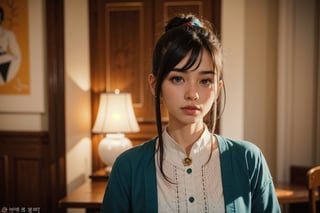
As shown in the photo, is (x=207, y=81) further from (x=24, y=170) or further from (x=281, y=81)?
(x=24, y=170)

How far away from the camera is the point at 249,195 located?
3.07ft

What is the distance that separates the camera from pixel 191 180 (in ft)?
3.10

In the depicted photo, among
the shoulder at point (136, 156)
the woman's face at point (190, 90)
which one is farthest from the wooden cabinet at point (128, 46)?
the woman's face at point (190, 90)

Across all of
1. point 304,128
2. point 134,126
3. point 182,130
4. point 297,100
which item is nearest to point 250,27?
point 297,100

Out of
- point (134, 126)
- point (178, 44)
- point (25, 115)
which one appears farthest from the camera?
point (25, 115)

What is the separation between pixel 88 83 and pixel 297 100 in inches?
65.6

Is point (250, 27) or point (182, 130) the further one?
point (250, 27)

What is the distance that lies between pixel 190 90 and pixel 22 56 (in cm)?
192

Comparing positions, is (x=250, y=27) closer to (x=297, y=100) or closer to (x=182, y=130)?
(x=297, y=100)

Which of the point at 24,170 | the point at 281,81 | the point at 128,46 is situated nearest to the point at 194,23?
the point at 128,46

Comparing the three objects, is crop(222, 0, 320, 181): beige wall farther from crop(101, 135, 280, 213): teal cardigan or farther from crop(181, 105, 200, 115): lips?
crop(181, 105, 200, 115): lips

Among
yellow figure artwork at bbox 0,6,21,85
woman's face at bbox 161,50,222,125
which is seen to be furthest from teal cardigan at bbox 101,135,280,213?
yellow figure artwork at bbox 0,6,21,85

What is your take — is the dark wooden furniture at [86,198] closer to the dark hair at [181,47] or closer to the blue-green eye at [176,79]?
the dark hair at [181,47]

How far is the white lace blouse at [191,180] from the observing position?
3.00 feet
